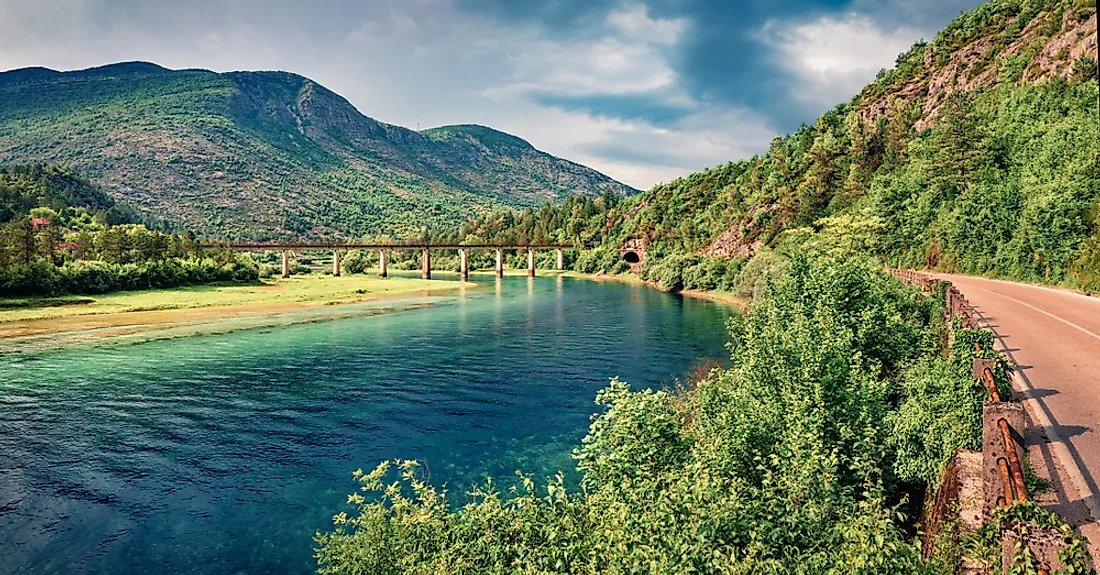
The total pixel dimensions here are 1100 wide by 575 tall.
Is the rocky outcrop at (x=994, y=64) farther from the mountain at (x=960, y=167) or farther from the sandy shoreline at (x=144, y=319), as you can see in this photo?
the sandy shoreline at (x=144, y=319)

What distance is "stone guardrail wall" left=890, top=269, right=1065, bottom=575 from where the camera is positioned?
7597mm

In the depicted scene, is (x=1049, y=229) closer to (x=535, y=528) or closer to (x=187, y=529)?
(x=535, y=528)

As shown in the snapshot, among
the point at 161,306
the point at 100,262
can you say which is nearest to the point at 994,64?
the point at 161,306

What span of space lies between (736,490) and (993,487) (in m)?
4.59

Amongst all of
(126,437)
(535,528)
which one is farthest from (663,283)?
(535,528)

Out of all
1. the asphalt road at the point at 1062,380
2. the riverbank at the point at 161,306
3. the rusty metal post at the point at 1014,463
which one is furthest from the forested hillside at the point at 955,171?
the riverbank at the point at 161,306

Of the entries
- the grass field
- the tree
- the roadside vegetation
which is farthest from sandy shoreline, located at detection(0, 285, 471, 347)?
the tree

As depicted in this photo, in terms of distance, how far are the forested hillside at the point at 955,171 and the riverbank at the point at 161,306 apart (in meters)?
68.7

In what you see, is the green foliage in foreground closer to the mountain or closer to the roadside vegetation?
the roadside vegetation

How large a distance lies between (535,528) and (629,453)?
3.27 metres

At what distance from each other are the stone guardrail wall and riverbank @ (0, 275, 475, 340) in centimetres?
7299

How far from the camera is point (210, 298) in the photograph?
9375 cm

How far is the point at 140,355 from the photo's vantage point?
2036 inches

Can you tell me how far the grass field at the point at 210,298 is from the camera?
7425 centimetres
